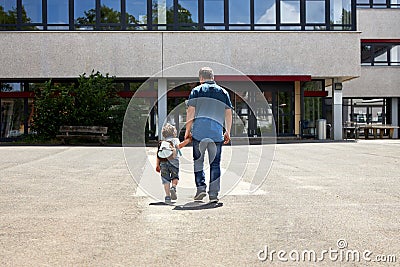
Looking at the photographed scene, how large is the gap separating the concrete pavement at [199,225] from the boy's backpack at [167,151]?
629 mm

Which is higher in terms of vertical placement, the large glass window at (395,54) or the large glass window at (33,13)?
the large glass window at (33,13)

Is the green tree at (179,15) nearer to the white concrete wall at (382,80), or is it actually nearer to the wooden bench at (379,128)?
the wooden bench at (379,128)

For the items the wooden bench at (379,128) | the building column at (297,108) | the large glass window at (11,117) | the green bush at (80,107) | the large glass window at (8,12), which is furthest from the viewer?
the wooden bench at (379,128)

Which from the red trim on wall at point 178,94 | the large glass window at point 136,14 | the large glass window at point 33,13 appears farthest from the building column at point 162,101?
the large glass window at point 33,13

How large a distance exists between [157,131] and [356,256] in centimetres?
2168

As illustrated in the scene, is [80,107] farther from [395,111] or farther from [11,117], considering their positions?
[395,111]

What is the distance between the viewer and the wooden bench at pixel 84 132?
2328 cm

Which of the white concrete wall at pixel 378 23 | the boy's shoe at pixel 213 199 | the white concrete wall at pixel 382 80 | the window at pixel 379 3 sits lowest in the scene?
the boy's shoe at pixel 213 199

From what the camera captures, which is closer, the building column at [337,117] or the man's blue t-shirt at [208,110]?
the man's blue t-shirt at [208,110]

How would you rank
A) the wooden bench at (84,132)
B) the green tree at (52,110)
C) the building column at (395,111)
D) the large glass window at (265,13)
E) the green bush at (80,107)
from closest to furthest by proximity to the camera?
the wooden bench at (84,132) < the green bush at (80,107) < the green tree at (52,110) < the large glass window at (265,13) < the building column at (395,111)

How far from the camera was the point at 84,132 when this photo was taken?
2352cm

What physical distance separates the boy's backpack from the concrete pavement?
2.06 ft

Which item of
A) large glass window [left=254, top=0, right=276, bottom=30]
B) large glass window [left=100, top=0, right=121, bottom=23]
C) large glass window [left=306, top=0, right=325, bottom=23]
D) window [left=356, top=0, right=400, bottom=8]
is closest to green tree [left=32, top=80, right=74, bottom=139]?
large glass window [left=100, top=0, right=121, bottom=23]

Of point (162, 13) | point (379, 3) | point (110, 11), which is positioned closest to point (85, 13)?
point (110, 11)
